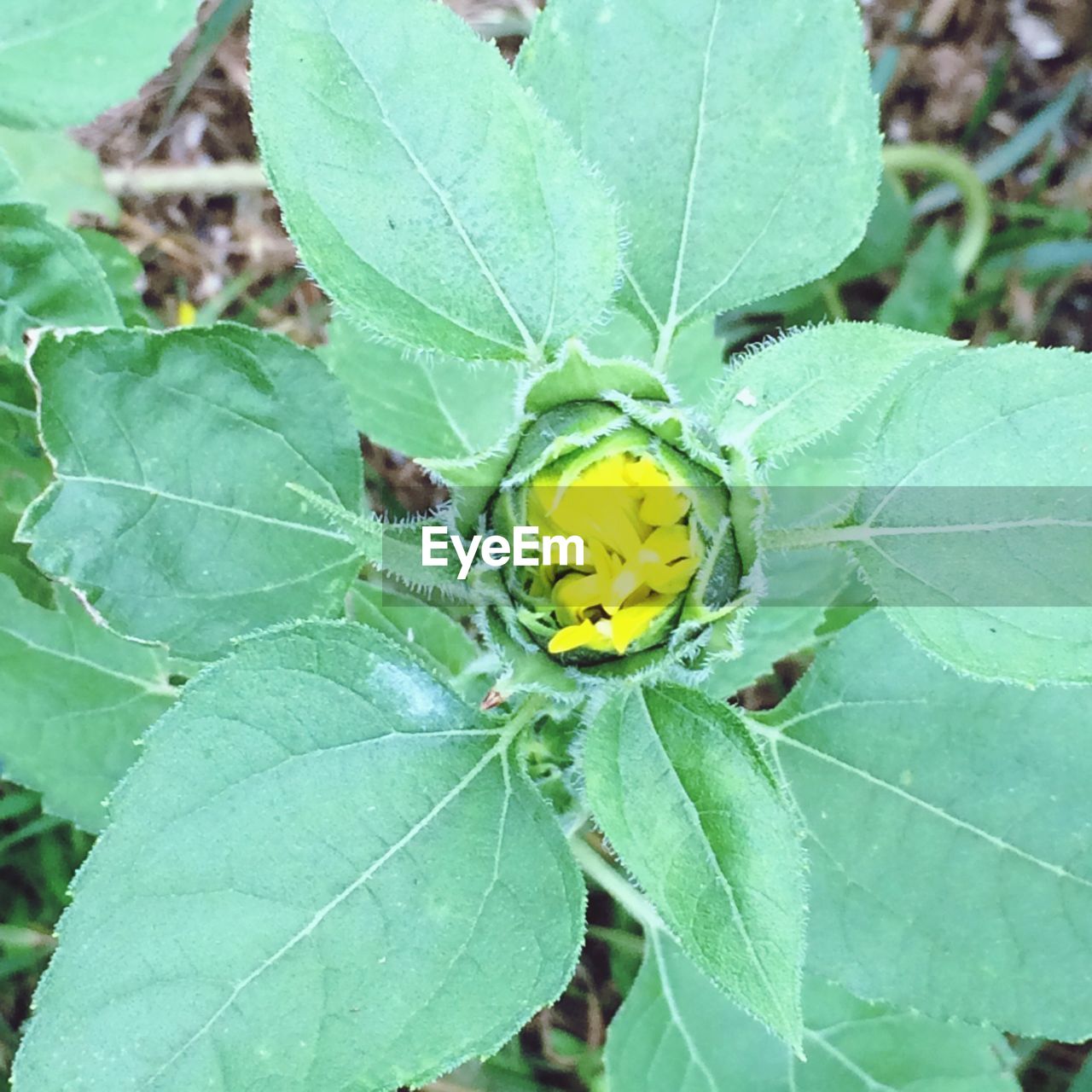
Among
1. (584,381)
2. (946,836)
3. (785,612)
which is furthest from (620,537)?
(785,612)

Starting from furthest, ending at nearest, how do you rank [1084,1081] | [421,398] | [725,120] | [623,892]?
[1084,1081] < [421,398] < [623,892] < [725,120]

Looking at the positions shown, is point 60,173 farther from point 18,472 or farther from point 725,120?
point 725,120

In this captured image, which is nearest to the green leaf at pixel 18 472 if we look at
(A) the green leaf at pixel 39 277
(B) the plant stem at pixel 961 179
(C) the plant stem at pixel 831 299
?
(A) the green leaf at pixel 39 277

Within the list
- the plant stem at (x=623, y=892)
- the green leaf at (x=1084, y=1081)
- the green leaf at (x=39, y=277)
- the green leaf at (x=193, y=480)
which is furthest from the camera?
the green leaf at (x=1084, y=1081)

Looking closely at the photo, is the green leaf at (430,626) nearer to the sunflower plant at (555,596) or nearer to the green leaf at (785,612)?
the sunflower plant at (555,596)

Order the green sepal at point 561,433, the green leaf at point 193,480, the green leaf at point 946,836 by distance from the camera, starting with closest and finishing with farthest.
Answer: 1. the green sepal at point 561,433
2. the green leaf at point 193,480
3. the green leaf at point 946,836

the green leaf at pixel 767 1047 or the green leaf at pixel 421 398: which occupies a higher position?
the green leaf at pixel 421 398

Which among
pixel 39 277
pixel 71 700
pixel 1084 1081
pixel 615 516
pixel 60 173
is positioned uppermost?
pixel 615 516
